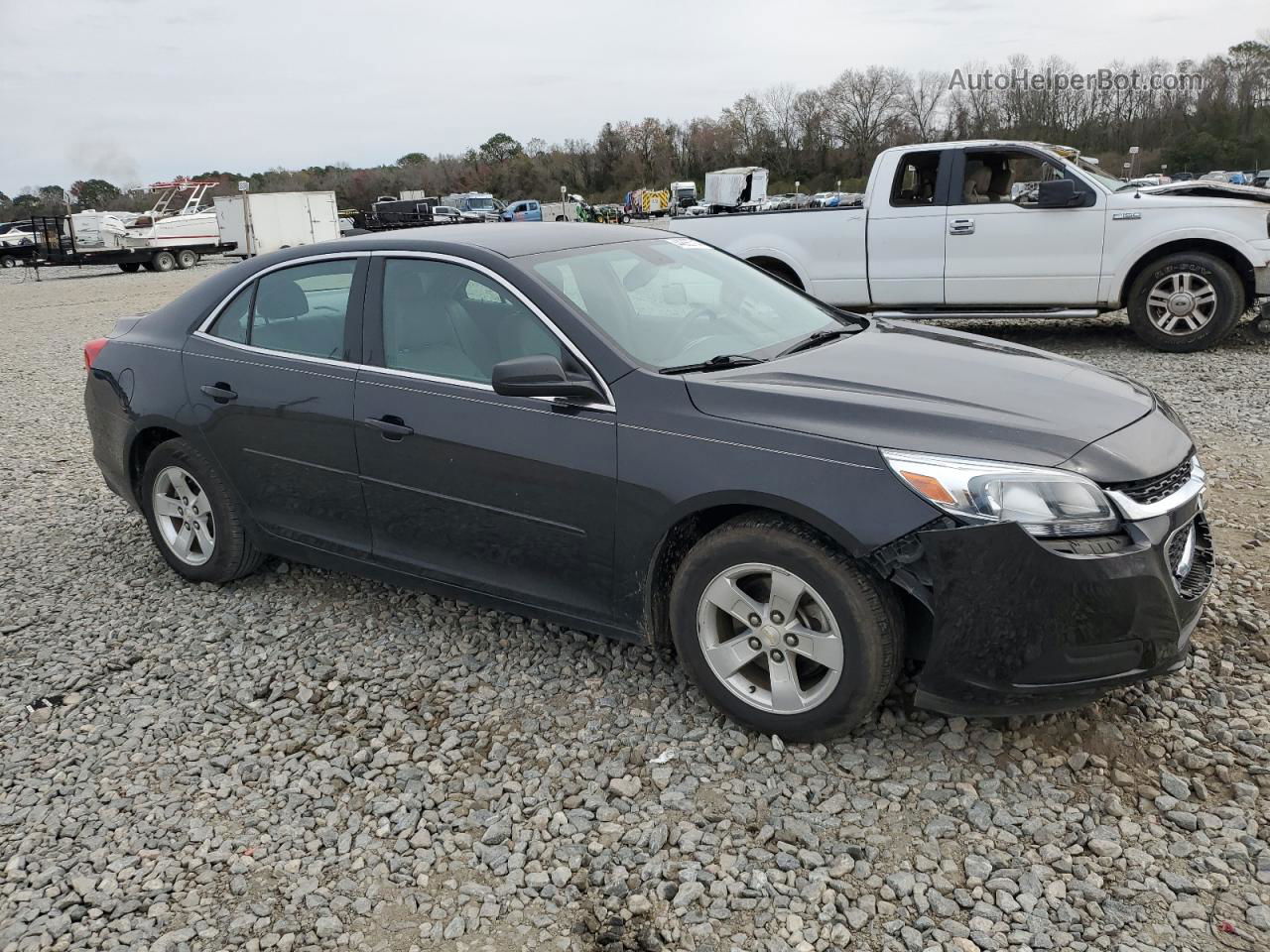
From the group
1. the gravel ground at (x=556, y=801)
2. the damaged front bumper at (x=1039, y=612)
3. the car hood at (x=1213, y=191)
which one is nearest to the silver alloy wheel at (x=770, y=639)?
the gravel ground at (x=556, y=801)

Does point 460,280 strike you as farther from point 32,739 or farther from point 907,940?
point 907,940

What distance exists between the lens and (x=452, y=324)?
3896 mm

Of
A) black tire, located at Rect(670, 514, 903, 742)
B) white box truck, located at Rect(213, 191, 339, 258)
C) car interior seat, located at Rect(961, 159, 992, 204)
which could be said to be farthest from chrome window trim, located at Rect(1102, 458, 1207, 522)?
white box truck, located at Rect(213, 191, 339, 258)

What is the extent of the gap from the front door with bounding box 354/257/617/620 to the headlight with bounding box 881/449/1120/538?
3.57 ft

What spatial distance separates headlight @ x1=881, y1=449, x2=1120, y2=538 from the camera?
9.29 feet

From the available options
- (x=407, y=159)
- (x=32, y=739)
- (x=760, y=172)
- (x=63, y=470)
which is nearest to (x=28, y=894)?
(x=32, y=739)

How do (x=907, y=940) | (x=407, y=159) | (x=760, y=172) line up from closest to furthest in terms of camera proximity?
(x=907, y=940)
(x=760, y=172)
(x=407, y=159)

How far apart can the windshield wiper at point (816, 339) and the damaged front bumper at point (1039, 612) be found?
1.19 meters

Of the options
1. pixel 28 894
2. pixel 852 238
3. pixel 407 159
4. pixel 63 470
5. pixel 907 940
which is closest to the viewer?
pixel 907 940

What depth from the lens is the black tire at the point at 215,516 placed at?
15.1ft

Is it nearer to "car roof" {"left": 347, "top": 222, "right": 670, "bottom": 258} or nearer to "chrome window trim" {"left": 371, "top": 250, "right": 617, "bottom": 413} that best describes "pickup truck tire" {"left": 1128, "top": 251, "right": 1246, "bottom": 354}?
"car roof" {"left": 347, "top": 222, "right": 670, "bottom": 258}

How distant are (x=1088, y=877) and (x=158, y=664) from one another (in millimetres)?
3513

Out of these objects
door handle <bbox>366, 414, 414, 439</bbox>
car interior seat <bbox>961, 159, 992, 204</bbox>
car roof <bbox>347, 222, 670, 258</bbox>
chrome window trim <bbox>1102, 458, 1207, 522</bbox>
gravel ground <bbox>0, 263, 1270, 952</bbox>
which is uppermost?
car interior seat <bbox>961, 159, 992, 204</bbox>

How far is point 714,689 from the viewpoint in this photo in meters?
3.37
